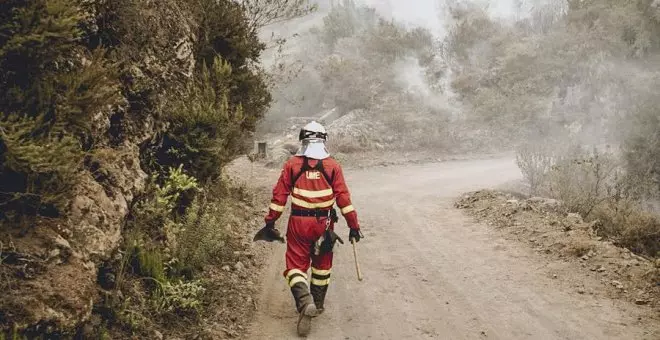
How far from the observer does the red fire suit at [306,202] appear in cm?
520

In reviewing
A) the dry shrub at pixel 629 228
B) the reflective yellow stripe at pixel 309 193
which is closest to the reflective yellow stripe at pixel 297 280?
the reflective yellow stripe at pixel 309 193

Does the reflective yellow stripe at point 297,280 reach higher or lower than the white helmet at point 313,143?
lower

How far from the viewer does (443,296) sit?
237 inches

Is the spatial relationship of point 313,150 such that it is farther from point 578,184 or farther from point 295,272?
point 578,184

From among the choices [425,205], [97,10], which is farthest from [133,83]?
[425,205]

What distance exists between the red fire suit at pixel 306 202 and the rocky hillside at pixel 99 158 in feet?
3.64

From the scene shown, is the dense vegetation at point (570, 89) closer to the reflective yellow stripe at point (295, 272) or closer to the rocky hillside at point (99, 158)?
the reflective yellow stripe at point (295, 272)

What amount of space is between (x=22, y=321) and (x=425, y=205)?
940 cm

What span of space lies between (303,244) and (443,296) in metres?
2.01

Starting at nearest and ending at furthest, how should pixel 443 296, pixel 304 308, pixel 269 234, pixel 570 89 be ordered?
pixel 304 308 → pixel 269 234 → pixel 443 296 → pixel 570 89

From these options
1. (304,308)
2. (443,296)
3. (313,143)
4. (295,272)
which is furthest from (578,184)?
(304,308)

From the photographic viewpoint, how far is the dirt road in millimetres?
5098

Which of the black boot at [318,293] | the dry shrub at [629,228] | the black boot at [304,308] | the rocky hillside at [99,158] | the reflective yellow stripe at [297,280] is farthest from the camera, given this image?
the dry shrub at [629,228]

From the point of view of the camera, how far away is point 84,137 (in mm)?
4375
